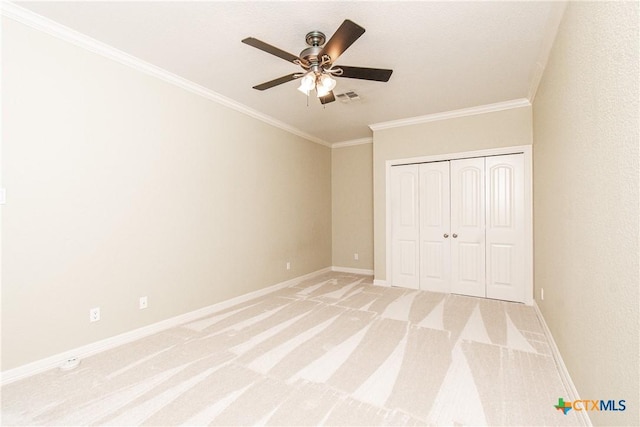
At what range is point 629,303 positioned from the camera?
1.13 meters

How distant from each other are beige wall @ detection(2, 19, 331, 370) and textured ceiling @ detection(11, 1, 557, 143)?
0.37 m

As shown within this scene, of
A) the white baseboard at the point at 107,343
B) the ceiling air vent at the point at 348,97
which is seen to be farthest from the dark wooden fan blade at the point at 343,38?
the white baseboard at the point at 107,343

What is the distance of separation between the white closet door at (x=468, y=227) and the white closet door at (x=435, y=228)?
87 mm

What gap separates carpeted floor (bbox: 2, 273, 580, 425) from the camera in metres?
1.72

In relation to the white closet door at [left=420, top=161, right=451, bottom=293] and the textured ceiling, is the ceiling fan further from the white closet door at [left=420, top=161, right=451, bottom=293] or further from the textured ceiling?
the white closet door at [left=420, top=161, right=451, bottom=293]

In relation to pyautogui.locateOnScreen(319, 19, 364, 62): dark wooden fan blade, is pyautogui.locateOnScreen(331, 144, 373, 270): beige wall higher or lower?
lower

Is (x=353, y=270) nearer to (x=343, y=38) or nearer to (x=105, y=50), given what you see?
(x=343, y=38)

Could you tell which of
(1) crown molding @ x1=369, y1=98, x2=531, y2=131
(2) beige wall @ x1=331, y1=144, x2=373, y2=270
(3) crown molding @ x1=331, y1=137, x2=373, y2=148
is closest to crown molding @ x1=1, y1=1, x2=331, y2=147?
(1) crown molding @ x1=369, y1=98, x2=531, y2=131

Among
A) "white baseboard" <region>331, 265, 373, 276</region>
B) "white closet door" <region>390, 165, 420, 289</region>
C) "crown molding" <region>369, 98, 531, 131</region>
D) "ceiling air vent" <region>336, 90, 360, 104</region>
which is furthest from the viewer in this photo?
"white baseboard" <region>331, 265, 373, 276</region>

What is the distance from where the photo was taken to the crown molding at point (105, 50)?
83.8 inches

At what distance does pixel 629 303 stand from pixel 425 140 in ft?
12.2

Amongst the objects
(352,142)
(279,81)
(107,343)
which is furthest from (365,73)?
(352,142)

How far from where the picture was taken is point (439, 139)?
4.41 meters

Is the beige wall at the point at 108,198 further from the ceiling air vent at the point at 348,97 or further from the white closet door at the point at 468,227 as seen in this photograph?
the white closet door at the point at 468,227
